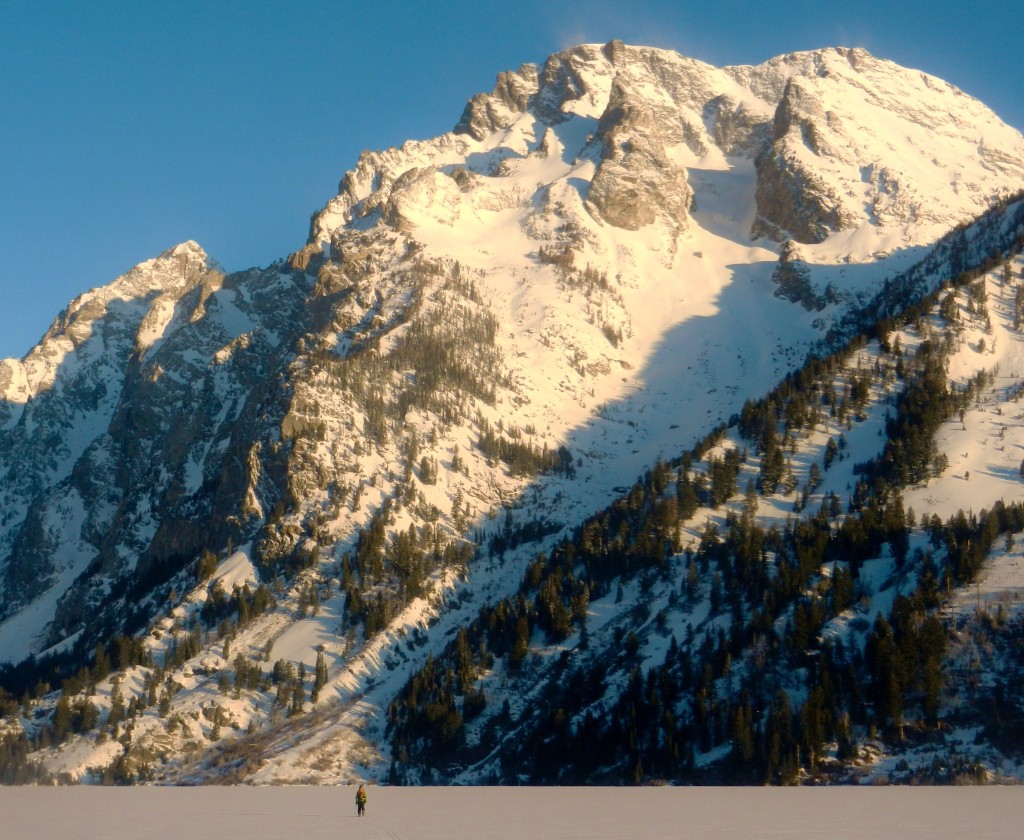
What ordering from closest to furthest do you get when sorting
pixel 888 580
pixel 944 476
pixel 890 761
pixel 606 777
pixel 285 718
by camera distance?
pixel 890 761 < pixel 606 777 < pixel 888 580 < pixel 285 718 < pixel 944 476

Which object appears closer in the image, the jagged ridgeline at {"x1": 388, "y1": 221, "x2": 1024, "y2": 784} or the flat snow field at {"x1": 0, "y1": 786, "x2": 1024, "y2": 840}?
the flat snow field at {"x1": 0, "y1": 786, "x2": 1024, "y2": 840}

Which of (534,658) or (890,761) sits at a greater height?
(534,658)

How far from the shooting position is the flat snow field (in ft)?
227

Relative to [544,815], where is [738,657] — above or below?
above

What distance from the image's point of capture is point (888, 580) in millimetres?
161625

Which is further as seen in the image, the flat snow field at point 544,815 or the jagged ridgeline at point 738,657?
the jagged ridgeline at point 738,657

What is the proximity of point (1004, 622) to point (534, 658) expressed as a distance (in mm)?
68180

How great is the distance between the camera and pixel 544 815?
280 feet

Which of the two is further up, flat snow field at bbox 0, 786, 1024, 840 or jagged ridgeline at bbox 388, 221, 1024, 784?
jagged ridgeline at bbox 388, 221, 1024, 784

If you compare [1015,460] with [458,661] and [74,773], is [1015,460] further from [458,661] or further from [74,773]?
[74,773]

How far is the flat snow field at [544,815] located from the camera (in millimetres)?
69250

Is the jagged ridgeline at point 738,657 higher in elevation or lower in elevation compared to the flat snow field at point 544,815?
higher

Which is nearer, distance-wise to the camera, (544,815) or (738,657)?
(544,815)

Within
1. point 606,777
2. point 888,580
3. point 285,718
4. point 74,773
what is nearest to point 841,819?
point 606,777
